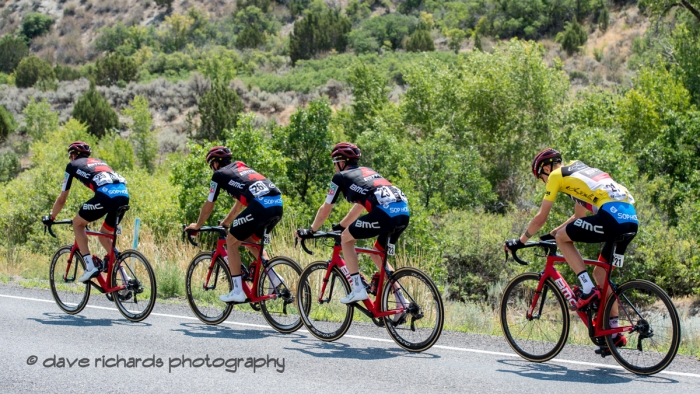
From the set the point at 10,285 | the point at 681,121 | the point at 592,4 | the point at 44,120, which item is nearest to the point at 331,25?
the point at 592,4

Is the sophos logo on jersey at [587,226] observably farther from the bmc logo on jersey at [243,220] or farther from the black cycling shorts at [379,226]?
the bmc logo on jersey at [243,220]

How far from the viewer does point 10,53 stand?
80.1 m

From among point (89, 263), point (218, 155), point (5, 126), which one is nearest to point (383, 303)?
point (218, 155)

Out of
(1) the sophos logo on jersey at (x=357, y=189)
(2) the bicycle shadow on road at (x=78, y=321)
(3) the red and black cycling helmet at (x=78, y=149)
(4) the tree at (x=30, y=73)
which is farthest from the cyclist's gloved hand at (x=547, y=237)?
(4) the tree at (x=30, y=73)

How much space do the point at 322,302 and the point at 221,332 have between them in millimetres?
1270

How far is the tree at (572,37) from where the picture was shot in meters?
65.2

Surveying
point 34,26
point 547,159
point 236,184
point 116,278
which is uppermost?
point 34,26

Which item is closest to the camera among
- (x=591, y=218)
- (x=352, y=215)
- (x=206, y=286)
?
(x=591, y=218)

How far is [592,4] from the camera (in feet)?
233

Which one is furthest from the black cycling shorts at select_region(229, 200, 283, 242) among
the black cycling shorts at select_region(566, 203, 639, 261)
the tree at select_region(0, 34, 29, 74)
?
the tree at select_region(0, 34, 29, 74)

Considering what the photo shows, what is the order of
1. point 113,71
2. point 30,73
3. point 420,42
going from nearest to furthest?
1. point 113,71
2. point 30,73
3. point 420,42

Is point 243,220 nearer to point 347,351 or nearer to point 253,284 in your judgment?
point 253,284

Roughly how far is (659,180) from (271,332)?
16412 mm

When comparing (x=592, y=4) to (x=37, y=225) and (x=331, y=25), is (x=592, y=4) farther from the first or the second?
(x=37, y=225)
